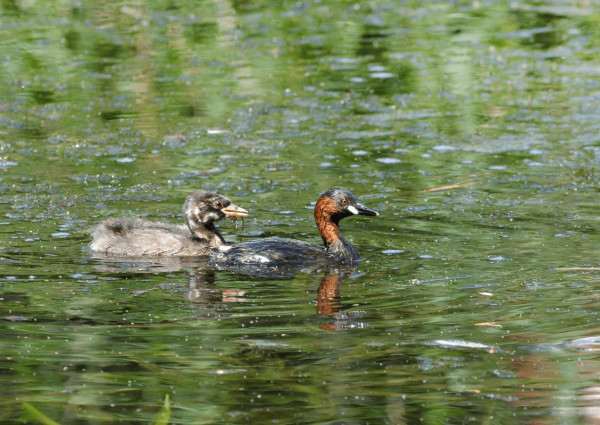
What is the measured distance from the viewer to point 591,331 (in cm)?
718

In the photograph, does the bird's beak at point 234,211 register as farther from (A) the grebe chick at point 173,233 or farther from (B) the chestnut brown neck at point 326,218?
(B) the chestnut brown neck at point 326,218

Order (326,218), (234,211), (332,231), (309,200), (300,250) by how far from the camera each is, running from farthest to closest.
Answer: (309,200) < (234,211) < (326,218) < (332,231) < (300,250)

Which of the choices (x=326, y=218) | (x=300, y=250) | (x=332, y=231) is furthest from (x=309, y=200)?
(x=300, y=250)

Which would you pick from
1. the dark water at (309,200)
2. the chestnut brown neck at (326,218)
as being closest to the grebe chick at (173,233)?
the dark water at (309,200)

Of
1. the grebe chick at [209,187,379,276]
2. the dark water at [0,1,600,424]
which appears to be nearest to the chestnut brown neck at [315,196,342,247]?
the grebe chick at [209,187,379,276]

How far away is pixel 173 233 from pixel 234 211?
65 cm

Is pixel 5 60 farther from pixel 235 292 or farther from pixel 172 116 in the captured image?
pixel 235 292

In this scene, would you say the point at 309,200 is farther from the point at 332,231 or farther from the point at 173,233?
the point at 173,233

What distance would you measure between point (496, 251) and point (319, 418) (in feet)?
14.9

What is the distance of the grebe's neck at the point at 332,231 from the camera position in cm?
1004

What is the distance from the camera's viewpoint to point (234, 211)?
35.0 ft

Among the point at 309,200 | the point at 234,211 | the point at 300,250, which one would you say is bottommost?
the point at 309,200

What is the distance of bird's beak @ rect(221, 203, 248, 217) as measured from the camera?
10625 mm

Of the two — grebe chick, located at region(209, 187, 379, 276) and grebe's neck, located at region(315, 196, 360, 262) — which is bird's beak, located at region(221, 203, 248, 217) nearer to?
grebe chick, located at region(209, 187, 379, 276)
